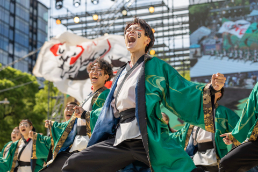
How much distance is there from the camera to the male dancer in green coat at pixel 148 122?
8.26ft

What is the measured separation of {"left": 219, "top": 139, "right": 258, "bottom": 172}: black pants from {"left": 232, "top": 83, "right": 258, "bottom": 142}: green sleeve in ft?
0.27

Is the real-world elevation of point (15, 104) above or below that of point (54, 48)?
below

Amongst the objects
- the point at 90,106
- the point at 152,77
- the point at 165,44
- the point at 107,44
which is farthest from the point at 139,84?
the point at 165,44

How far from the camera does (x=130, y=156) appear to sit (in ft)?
8.66

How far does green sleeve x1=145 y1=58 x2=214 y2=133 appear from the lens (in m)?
2.64

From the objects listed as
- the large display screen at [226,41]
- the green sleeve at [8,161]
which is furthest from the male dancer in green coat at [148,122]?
the large display screen at [226,41]

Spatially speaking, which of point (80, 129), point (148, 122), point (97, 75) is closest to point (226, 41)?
point (97, 75)

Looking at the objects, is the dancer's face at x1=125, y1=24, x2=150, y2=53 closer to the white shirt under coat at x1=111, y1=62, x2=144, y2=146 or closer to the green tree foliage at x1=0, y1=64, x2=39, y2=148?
the white shirt under coat at x1=111, y1=62, x2=144, y2=146

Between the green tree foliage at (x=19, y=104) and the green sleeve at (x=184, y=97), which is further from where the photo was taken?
the green tree foliage at (x=19, y=104)

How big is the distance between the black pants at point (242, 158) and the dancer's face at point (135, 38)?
4.19 ft

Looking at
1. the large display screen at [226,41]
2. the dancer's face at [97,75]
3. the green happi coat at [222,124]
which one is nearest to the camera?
the dancer's face at [97,75]

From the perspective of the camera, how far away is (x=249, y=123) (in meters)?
3.39

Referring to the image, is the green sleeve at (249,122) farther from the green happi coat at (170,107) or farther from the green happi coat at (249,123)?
the green happi coat at (170,107)

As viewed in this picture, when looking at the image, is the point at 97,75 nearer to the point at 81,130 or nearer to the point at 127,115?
the point at 81,130
